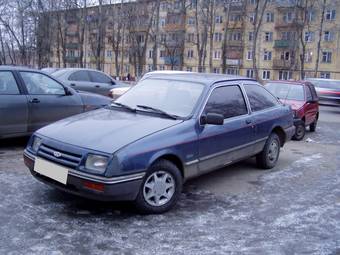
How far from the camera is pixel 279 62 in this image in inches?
1989

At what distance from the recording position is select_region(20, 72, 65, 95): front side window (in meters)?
6.86

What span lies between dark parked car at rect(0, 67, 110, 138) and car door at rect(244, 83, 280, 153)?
3506mm

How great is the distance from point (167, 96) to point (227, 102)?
2.88ft

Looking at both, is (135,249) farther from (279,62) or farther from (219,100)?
(279,62)

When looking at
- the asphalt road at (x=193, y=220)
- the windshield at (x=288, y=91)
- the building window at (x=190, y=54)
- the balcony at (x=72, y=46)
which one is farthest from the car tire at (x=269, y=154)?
the balcony at (x=72, y=46)

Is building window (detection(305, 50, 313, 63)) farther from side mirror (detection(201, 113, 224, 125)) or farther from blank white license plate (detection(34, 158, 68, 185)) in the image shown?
blank white license plate (detection(34, 158, 68, 185))

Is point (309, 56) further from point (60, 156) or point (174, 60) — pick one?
point (60, 156)

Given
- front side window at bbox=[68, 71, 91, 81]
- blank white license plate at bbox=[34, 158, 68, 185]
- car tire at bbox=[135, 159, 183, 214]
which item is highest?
front side window at bbox=[68, 71, 91, 81]

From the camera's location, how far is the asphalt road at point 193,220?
3525 mm

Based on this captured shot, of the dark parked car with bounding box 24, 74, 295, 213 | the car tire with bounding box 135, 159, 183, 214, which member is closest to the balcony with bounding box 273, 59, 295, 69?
the dark parked car with bounding box 24, 74, 295, 213

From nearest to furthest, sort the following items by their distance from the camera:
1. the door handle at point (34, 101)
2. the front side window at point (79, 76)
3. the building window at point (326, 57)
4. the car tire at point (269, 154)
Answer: the car tire at point (269, 154) < the door handle at point (34, 101) < the front side window at point (79, 76) < the building window at point (326, 57)

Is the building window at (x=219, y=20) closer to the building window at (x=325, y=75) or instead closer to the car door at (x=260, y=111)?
the building window at (x=325, y=75)

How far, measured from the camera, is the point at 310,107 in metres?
10.4

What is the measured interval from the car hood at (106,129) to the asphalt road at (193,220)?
801 millimetres
